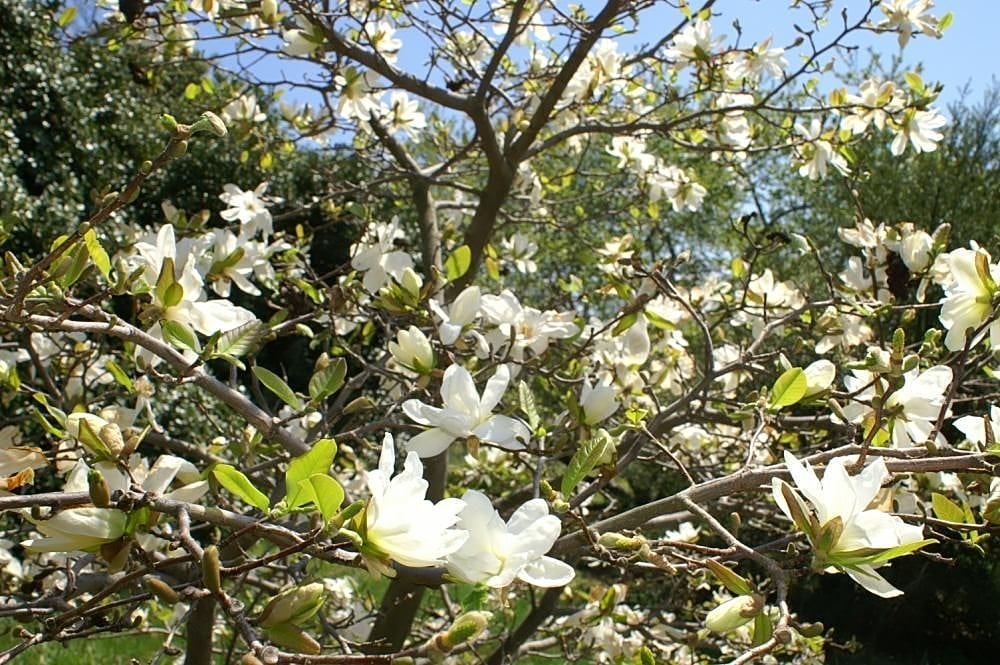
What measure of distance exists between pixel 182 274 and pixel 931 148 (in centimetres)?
197

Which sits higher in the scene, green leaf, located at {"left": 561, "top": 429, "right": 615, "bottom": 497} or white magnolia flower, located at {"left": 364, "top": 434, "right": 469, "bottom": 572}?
green leaf, located at {"left": 561, "top": 429, "right": 615, "bottom": 497}

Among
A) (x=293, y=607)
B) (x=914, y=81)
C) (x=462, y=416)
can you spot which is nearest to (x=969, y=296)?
(x=462, y=416)

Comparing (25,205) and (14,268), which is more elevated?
(25,205)

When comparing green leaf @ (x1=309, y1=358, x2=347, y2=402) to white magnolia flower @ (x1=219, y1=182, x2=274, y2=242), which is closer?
green leaf @ (x1=309, y1=358, x2=347, y2=402)

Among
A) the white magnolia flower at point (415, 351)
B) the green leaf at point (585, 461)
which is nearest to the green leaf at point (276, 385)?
the white magnolia flower at point (415, 351)

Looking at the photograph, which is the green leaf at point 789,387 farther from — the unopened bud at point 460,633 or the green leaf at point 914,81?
the green leaf at point 914,81

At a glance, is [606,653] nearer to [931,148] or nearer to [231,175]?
[931,148]

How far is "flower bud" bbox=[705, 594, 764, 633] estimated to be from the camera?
2.61 ft

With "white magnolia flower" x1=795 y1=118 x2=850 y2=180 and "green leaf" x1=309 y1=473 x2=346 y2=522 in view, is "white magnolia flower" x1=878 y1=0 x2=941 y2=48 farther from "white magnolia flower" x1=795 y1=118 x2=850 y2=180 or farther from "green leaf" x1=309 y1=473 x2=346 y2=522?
"green leaf" x1=309 y1=473 x2=346 y2=522

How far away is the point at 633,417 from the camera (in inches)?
49.6

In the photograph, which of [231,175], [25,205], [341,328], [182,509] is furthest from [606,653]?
[231,175]

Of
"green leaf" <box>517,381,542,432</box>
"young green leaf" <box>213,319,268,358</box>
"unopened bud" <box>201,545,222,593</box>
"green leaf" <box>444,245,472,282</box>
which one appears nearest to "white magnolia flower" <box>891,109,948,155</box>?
"green leaf" <box>444,245,472,282</box>

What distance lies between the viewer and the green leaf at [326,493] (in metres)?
0.67

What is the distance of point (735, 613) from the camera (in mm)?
801
